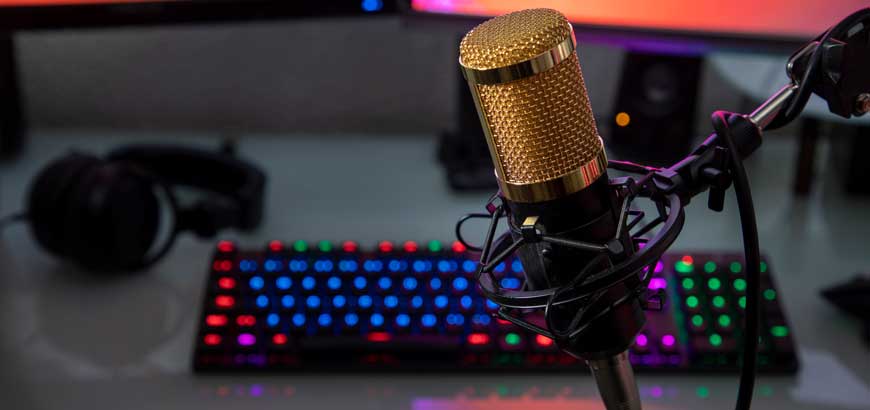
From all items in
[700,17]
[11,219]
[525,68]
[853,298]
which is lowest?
[11,219]

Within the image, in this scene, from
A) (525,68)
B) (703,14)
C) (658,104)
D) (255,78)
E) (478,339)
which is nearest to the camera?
(525,68)

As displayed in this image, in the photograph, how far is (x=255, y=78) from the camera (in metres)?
0.92

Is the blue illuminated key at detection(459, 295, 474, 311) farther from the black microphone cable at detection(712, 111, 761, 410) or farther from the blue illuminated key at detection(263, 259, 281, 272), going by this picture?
the black microphone cable at detection(712, 111, 761, 410)

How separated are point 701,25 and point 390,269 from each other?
0.98 feet

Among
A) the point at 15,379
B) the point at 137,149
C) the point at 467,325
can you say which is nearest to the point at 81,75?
the point at 137,149

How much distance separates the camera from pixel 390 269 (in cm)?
64

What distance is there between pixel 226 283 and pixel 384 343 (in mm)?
125

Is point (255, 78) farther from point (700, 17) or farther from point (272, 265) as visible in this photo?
point (700, 17)

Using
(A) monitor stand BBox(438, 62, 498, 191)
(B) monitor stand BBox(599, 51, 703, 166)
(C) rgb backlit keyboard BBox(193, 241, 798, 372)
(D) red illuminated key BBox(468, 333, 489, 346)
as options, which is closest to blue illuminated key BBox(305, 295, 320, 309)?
(C) rgb backlit keyboard BBox(193, 241, 798, 372)

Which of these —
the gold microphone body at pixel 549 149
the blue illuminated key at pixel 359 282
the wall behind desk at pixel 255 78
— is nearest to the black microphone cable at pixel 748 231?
the gold microphone body at pixel 549 149

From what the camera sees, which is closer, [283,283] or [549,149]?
[549,149]

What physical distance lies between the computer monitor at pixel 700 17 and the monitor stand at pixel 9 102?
0.43 metres

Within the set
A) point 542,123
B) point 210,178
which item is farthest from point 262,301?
point 542,123

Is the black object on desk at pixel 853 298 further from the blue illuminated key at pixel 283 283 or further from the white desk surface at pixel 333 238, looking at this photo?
the blue illuminated key at pixel 283 283
